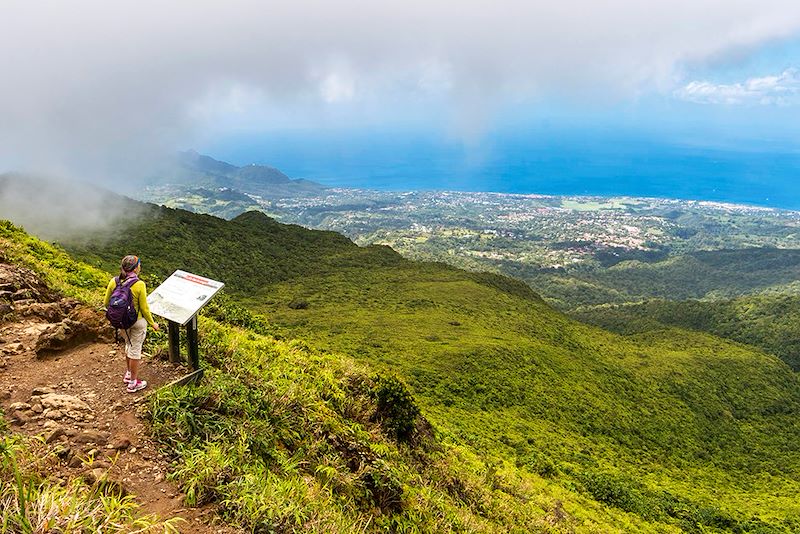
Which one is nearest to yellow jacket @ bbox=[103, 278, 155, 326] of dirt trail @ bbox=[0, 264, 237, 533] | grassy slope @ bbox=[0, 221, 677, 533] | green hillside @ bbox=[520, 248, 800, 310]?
dirt trail @ bbox=[0, 264, 237, 533]

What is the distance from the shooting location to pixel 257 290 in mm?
49219

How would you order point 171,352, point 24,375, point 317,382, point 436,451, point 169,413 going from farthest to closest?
point 436,451 < point 317,382 < point 171,352 < point 24,375 < point 169,413

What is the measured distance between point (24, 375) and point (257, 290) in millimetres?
44453

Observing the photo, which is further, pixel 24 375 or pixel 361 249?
pixel 361 249

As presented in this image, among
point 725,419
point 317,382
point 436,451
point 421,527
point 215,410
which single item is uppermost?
point 215,410

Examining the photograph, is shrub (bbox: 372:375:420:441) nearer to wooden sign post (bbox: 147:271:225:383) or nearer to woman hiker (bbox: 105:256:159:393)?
wooden sign post (bbox: 147:271:225:383)

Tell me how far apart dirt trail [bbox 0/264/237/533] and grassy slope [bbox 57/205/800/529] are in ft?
41.2

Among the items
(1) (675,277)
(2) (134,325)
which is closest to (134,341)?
(2) (134,325)

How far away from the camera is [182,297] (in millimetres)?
5984

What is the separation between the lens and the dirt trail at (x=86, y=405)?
4270mm

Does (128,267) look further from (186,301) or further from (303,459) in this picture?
(303,459)

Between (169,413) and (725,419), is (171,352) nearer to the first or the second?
(169,413)

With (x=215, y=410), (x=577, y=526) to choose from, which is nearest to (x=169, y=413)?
(x=215, y=410)

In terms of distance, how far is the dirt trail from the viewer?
14.0 feet
